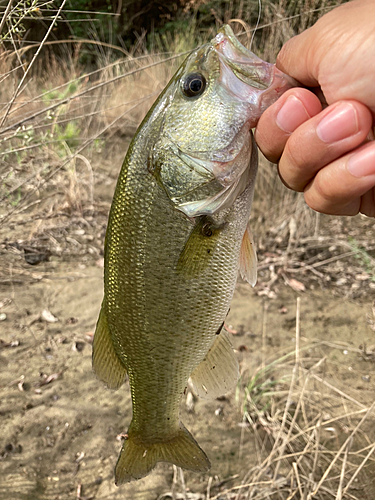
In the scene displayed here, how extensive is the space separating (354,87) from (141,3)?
12690 mm

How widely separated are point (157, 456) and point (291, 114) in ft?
4.11

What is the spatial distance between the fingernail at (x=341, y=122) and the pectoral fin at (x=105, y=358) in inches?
35.5

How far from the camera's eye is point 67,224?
174 inches

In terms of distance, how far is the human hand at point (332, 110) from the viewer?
979 millimetres

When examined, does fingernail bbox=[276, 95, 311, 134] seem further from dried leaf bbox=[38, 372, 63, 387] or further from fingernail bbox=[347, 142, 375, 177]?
dried leaf bbox=[38, 372, 63, 387]

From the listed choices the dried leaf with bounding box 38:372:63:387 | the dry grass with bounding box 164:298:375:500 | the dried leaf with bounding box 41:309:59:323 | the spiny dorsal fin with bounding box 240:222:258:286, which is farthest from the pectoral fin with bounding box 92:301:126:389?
the dried leaf with bounding box 41:309:59:323

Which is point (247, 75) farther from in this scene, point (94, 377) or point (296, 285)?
point (296, 285)

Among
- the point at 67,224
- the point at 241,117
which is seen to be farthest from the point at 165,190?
the point at 67,224

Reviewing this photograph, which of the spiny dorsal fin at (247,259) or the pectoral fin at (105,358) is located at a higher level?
the spiny dorsal fin at (247,259)

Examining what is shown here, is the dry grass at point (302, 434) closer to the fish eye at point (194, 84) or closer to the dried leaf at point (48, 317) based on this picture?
the fish eye at point (194, 84)

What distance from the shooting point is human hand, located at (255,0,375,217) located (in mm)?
979

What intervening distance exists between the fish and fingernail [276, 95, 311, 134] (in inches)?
2.6

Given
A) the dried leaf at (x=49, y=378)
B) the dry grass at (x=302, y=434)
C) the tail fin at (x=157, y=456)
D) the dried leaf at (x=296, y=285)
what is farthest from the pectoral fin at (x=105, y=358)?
the dried leaf at (x=296, y=285)

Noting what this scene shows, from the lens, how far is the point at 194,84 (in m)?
1.12
